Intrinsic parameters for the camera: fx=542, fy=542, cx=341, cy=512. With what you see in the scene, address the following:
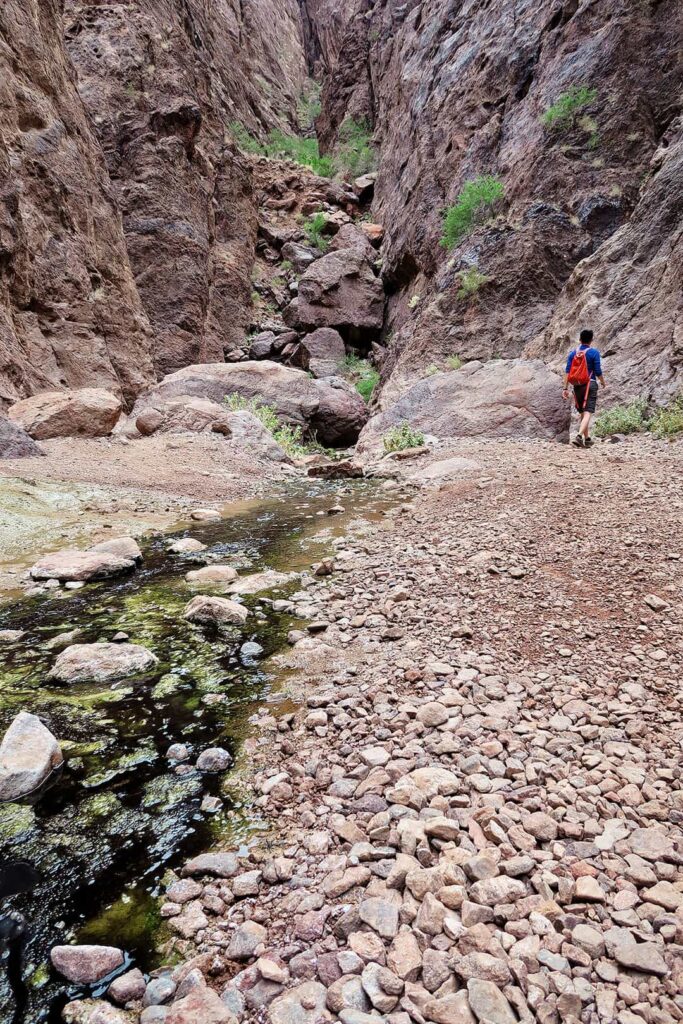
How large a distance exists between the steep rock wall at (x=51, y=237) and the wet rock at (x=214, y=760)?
9948 mm

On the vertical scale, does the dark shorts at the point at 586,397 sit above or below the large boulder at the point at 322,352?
below

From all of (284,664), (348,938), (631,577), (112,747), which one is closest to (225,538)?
(284,664)

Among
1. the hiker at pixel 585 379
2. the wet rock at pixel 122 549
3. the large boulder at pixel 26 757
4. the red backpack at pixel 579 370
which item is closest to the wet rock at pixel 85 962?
the large boulder at pixel 26 757

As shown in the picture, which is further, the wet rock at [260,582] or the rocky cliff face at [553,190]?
the rocky cliff face at [553,190]

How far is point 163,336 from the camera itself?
18.4 metres

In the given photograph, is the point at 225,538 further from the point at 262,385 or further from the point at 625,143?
the point at 625,143

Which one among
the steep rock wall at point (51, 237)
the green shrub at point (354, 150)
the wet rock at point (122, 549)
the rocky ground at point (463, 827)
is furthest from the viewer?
the green shrub at point (354, 150)

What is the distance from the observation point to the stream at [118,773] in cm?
161

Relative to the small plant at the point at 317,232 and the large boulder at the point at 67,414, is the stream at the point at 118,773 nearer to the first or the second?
the large boulder at the point at 67,414

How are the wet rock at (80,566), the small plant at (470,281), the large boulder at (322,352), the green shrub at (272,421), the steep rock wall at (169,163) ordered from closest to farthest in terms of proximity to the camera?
the wet rock at (80,566), the green shrub at (272,421), the small plant at (470,281), the steep rock wall at (169,163), the large boulder at (322,352)

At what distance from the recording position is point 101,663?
10.1ft

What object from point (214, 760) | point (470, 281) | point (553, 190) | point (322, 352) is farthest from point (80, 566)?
point (322, 352)

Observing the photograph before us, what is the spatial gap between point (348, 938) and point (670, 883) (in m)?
0.96

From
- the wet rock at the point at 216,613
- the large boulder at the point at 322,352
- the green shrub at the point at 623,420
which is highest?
the large boulder at the point at 322,352
